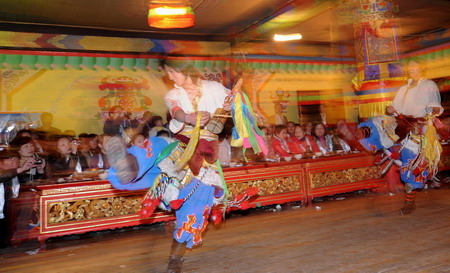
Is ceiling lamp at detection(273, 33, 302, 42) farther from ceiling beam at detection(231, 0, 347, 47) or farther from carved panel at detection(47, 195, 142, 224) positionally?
carved panel at detection(47, 195, 142, 224)

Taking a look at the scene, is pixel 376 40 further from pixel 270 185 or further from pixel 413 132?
pixel 270 185

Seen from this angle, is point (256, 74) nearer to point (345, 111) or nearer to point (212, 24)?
point (212, 24)

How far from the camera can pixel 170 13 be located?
193 inches

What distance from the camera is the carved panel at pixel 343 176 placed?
220 inches

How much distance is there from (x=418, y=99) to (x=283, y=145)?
221 centimetres

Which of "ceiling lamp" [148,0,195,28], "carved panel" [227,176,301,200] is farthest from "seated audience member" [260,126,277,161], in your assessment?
"ceiling lamp" [148,0,195,28]

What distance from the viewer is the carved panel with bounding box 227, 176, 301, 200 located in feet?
16.3

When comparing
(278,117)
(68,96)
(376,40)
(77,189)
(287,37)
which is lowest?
(77,189)

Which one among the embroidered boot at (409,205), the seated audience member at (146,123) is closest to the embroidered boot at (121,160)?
the embroidered boot at (409,205)

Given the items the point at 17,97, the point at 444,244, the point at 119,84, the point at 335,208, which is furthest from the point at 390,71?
the point at 17,97

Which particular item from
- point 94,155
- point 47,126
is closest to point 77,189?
point 94,155

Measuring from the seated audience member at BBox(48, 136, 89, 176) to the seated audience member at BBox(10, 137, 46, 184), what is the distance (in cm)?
11

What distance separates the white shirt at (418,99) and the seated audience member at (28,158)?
172 inches

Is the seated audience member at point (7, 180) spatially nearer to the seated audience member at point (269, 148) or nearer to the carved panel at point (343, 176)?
the seated audience member at point (269, 148)
